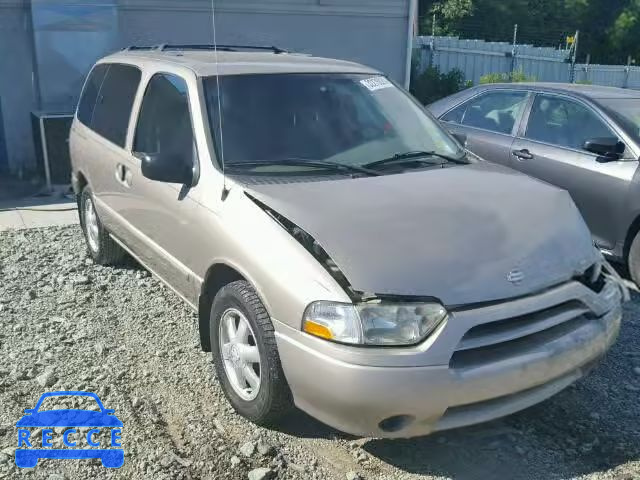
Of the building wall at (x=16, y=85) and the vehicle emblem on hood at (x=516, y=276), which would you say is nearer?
the vehicle emblem on hood at (x=516, y=276)

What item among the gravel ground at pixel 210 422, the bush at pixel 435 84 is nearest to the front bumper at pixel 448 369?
the gravel ground at pixel 210 422

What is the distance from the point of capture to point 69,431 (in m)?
3.43

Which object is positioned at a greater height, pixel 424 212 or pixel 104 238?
pixel 424 212

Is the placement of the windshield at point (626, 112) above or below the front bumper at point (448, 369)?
above

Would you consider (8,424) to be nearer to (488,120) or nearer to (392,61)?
(488,120)

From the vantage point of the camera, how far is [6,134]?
9.93 metres

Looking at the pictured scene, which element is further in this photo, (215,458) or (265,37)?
(265,37)

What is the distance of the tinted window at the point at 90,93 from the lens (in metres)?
5.63

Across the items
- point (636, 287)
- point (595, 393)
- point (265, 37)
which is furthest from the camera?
point (265, 37)

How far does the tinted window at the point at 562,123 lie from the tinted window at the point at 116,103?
11.8 feet

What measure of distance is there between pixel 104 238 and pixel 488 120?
383cm

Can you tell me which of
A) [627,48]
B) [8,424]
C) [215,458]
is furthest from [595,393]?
[627,48]

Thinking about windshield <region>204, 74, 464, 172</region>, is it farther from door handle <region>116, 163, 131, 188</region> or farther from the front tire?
door handle <region>116, 163, 131, 188</region>

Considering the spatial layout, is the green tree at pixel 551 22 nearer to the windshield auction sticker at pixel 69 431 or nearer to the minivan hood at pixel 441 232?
the minivan hood at pixel 441 232
